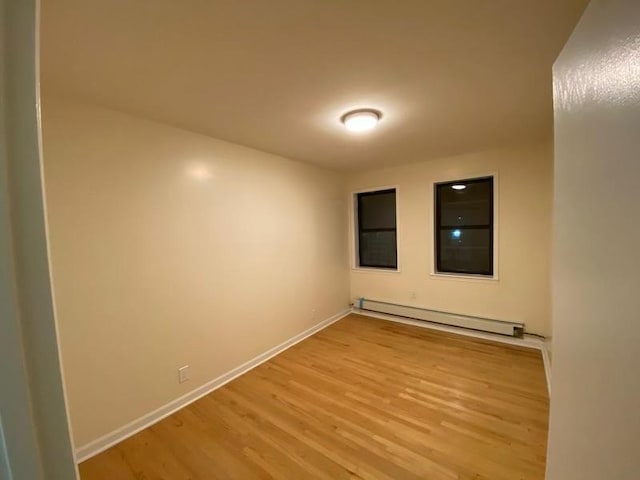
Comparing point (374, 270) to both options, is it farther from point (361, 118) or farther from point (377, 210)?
point (361, 118)

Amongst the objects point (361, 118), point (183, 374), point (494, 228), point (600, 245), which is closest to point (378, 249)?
point (494, 228)

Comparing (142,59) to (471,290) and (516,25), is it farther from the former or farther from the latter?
(471,290)

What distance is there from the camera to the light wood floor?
1632 mm

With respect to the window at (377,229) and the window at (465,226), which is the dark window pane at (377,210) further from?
the window at (465,226)

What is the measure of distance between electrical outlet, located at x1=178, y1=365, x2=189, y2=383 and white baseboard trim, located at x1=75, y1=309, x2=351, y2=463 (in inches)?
5.3

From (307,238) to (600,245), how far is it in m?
3.15

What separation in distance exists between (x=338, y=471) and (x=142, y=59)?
259 cm

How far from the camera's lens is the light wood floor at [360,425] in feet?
5.35

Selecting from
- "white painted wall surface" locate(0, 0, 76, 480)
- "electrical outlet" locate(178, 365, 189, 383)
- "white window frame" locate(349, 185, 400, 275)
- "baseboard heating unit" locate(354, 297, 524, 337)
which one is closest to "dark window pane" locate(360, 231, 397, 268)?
"white window frame" locate(349, 185, 400, 275)

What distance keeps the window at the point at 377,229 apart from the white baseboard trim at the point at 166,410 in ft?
6.41

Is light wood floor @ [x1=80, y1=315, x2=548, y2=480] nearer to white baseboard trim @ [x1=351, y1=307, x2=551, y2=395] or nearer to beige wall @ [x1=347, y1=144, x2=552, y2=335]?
white baseboard trim @ [x1=351, y1=307, x2=551, y2=395]

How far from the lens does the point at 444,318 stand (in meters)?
3.63

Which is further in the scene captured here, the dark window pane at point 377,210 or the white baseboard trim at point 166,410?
the dark window pane at point 377,210

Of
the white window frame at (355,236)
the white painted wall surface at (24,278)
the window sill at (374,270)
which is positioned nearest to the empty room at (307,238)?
the white painted wall surface at (24,278)
